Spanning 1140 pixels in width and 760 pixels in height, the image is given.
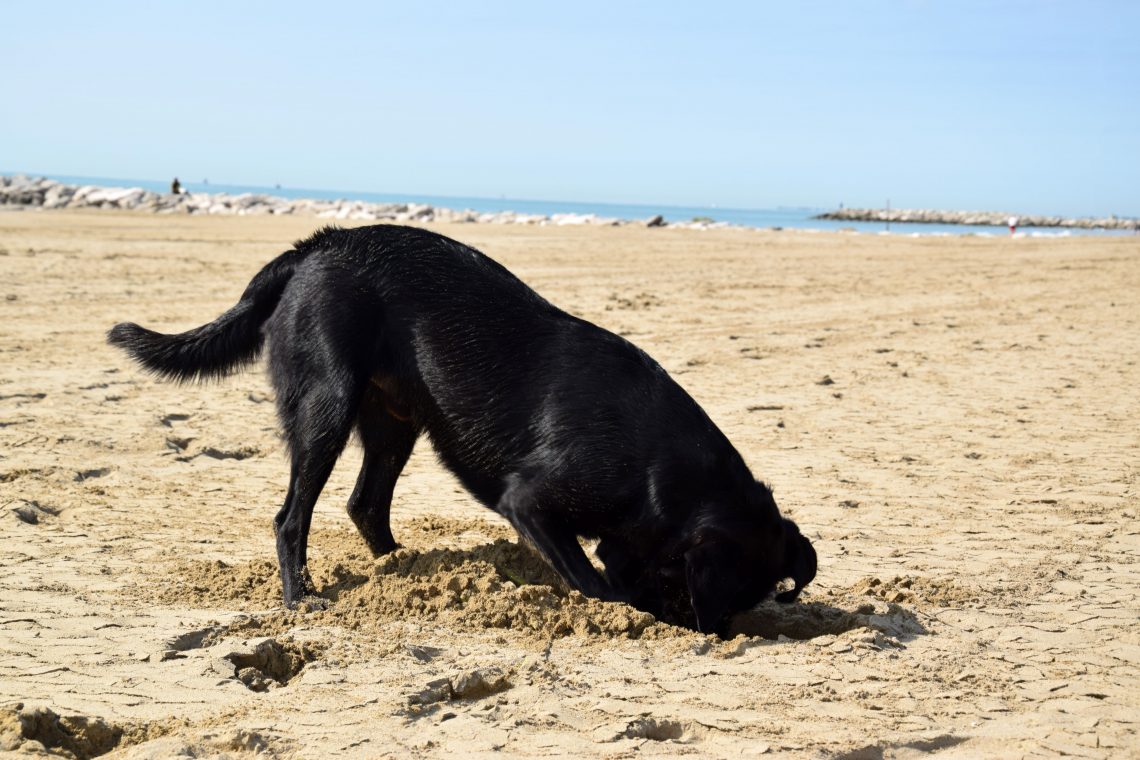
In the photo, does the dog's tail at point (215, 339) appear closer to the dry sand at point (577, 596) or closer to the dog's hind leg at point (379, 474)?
the dog's hind leg at point (379, 474)

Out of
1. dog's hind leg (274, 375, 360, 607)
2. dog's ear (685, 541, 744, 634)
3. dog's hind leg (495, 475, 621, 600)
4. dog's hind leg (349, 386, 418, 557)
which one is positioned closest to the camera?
dog's ear (685, 541, 744, 634)

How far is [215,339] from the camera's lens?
14.8ft

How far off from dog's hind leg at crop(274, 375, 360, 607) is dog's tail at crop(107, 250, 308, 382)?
32cm

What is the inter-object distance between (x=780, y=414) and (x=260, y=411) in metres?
3.63

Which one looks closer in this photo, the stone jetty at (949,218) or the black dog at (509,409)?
the black dog at (509,409)

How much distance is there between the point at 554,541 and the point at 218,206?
37283 mm

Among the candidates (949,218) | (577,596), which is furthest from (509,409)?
(949,218)

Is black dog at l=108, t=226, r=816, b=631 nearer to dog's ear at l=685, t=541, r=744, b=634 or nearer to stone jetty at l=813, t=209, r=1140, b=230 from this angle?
dog's ear at l=685, t=541, r=744, b=634

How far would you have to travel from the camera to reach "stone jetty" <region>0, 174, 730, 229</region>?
3416 centimetres

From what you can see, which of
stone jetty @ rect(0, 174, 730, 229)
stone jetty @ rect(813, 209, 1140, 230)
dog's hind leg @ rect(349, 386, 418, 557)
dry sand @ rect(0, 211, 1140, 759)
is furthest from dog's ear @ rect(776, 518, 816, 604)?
stone jetty @ rect(813, 209, 1140, 230)

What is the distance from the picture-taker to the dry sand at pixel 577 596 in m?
3.09

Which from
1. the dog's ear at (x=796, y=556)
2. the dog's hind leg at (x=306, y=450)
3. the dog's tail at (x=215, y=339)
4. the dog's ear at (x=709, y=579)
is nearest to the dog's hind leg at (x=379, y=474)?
the dog's hind leg at (x=306, y=450)

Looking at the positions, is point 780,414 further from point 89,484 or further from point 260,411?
point 89,484

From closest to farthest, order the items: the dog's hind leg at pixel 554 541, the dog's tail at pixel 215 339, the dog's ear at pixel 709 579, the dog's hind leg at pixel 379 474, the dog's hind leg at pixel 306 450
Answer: the dog's ear at pixel 709 579 → the dog's hind leg at pixel 554 541 → the dog's hind leg at pixel 306 450 → the dog's tail at pixel 215 339 → the dog's hind leg at pixel 379 474
